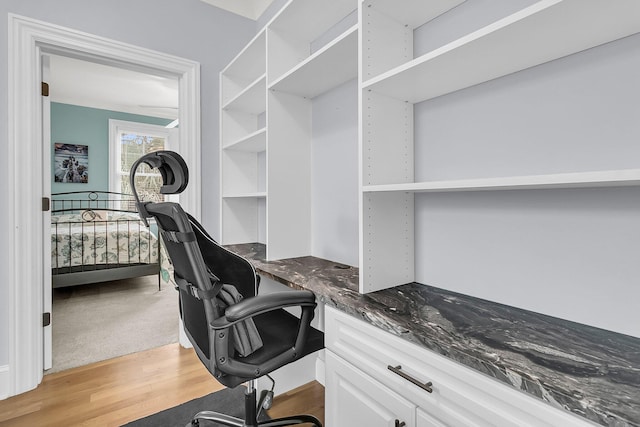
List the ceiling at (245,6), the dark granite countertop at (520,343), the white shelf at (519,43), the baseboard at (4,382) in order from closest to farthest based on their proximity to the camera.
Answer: the dark granite countertop at (520,343)
the white shelf at (519,43)
the baseboard at (4,382)
the ceiling at (245,6)

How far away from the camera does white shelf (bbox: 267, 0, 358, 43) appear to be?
168cm

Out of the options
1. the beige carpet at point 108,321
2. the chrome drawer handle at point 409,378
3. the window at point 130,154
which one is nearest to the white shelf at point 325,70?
the chrome drawer handle at point 409,378

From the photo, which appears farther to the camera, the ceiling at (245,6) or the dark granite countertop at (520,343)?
the ceiling at (245,6)

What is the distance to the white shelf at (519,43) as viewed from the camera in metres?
0.75

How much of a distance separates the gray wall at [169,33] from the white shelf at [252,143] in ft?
0.84

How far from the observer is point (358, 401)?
107cm

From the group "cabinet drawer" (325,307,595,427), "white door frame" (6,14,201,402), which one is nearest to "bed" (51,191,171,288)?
"white door frame" (6,14,201,402)

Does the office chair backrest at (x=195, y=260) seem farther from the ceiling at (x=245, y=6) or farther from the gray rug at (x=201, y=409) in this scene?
the ceiling at (x=245, y=6)

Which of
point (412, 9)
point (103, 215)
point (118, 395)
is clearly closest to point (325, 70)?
point (412, 9)

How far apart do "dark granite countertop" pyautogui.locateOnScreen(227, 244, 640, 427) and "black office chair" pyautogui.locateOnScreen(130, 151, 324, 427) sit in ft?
0.72

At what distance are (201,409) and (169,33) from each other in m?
2.54

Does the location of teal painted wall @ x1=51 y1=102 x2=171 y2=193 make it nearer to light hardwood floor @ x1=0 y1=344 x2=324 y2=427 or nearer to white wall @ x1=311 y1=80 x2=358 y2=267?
light hardwood floor @ x1=0 y1=344 x2=324 y2=427

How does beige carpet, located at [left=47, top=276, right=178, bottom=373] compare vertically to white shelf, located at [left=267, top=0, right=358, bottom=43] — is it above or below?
below

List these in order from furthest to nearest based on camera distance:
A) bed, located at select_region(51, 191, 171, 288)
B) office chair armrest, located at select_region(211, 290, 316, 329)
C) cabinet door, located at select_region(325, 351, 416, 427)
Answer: bed, located at select_region(51, 191, 171, 288)
office chair armrest, located at select_region(211, 290, 316, 329)
cabinet door, located at select_region(325, 351, 416, 427)
